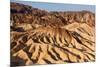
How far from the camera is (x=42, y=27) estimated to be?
7.38ft

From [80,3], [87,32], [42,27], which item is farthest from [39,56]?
[80,3]

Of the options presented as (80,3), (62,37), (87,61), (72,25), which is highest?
(80,3)

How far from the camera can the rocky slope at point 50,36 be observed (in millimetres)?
2162

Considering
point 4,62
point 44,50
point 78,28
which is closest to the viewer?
point 4,62

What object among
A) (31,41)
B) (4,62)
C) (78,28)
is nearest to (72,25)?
(78,28)

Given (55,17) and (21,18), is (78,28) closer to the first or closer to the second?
(55,17)

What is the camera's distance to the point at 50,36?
7.45ft

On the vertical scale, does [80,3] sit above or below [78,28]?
above

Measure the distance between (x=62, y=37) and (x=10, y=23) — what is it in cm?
64

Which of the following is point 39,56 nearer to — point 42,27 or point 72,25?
point 42,27

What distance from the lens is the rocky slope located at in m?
2.16

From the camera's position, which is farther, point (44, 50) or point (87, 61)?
point (87, 61)

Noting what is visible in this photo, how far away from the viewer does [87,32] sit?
2420 millimetres

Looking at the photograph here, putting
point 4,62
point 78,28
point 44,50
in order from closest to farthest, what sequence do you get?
point 4,62 < point 44,50 < point 78,28
